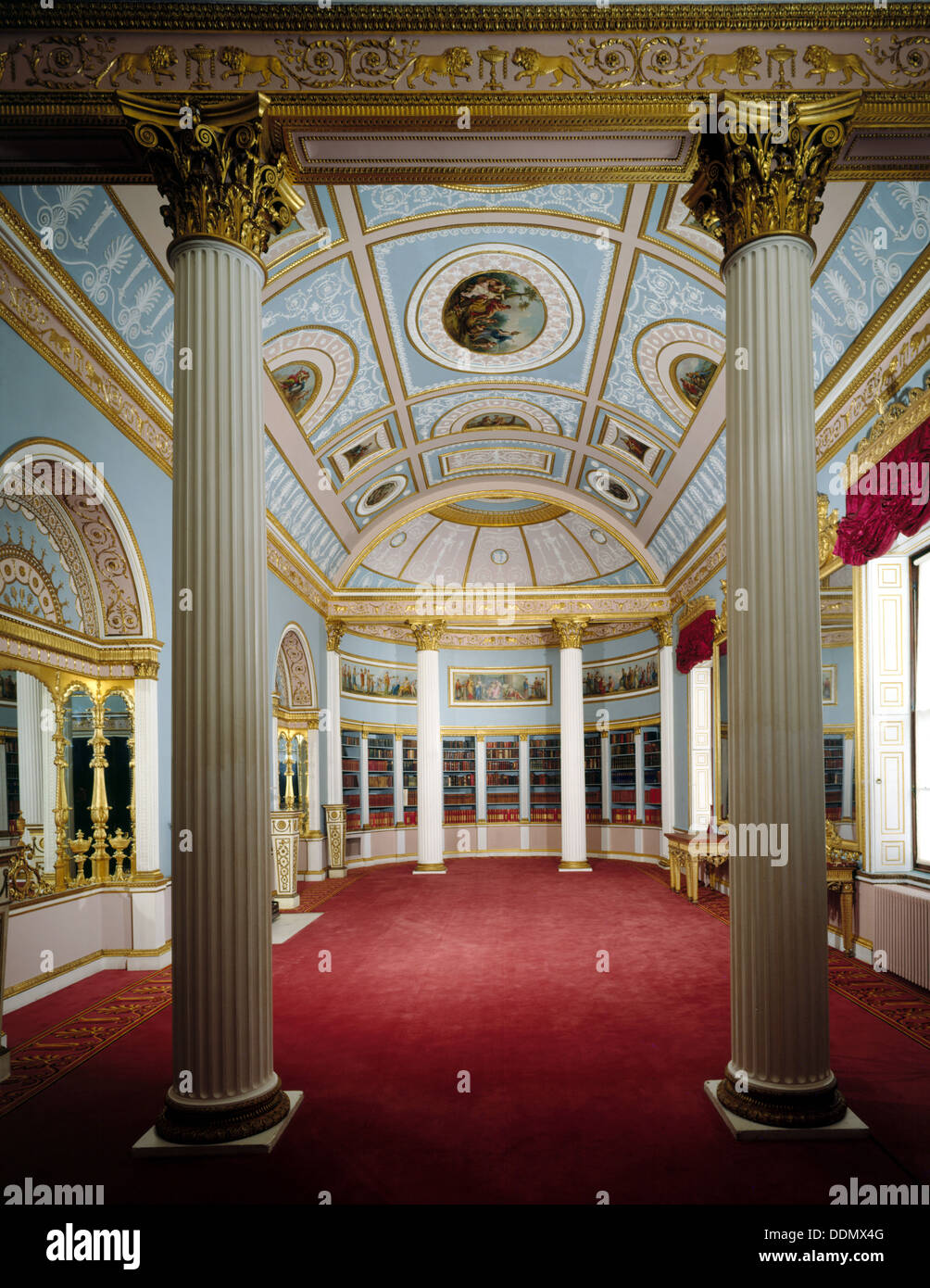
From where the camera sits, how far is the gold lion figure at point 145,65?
4992 mm

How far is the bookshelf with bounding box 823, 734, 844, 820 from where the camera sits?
9617 mm

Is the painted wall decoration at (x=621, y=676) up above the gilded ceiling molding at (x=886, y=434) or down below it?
below

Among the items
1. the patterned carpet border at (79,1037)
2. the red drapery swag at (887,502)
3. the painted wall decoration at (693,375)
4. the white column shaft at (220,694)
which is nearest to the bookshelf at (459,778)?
the painted wall decoration at (693,375)

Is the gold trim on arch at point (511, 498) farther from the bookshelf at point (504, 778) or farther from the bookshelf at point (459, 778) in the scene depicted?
the bookshelf at point (504, 778)

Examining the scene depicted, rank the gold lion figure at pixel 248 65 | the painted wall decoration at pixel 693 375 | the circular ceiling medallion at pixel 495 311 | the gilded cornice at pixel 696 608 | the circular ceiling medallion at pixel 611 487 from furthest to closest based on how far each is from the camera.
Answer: the circular ceiling medallion at pixel 611 487 → the gilded cornice at pixel 696 608 → the painted wall decoration at pixel 693 375 → the circular ceiling medallion at pixel 495 311 → the gold lion figure at pixel 248 65

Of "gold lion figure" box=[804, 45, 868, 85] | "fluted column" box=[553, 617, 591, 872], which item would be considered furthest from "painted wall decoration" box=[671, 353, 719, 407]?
"fluted column" box=[553, 617, 591, 872]

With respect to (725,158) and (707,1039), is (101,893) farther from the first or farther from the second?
(725,158)

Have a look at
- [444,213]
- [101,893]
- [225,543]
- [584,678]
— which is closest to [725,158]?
[225,543]

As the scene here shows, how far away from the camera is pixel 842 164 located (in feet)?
17.9

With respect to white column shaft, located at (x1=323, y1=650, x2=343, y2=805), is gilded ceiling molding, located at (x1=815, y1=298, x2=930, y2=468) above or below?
above

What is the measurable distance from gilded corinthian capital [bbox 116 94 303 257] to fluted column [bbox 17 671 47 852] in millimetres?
5367

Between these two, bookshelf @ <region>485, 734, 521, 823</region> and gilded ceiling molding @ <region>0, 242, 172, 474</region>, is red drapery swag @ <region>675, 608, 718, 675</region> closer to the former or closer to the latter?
bookshelf @ <region>485, 734, 521, 823</region>
